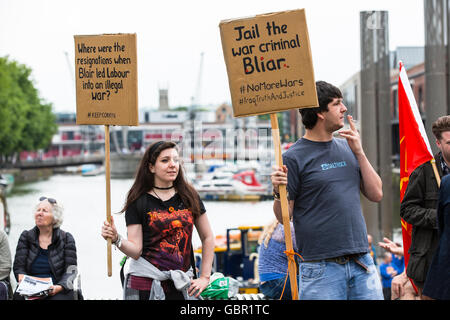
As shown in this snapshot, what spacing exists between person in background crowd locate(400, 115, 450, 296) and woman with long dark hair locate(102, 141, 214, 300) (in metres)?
1.18

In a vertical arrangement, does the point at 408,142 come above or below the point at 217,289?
above

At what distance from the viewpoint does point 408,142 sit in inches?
151

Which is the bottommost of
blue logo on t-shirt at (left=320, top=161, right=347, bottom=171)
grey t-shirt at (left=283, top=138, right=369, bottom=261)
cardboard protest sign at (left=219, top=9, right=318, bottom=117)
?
grey t-shirt at (left=283, top=138, right=369, bottom=261)

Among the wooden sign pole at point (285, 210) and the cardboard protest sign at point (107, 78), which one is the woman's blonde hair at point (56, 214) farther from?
the wooden sign pole at point (285, 210)

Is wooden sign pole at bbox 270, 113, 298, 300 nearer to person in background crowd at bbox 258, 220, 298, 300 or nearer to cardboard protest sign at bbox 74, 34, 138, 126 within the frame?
person in background crowd at bbox 258, 220, 298, 300

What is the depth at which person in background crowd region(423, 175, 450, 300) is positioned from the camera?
279 centimetres

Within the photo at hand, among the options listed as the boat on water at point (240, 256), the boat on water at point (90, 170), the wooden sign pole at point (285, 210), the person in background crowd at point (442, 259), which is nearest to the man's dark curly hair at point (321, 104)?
the wooden sign pole at point (285, 210)

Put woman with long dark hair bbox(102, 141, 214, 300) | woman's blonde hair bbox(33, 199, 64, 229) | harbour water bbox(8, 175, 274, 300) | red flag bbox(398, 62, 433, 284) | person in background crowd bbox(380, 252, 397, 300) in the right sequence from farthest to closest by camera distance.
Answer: harbour water bbox(8, 175, 274, 300) < person in background crowd bbox(380, 252, 397, 300) < woman's blonde hair bbox(33, 199, 64, 229) < red flag bbox(398, 62, 433, 284) < woman with long dark hair bbox(102, 141, 214, 300)

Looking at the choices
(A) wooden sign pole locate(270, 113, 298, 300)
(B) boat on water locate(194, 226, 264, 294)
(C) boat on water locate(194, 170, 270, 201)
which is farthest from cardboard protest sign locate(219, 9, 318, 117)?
(C) boat on water locate(194, 170, 270, 201)

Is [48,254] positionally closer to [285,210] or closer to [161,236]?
[161,236]

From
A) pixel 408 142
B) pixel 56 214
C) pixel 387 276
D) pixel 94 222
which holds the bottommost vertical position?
pixel 94 222

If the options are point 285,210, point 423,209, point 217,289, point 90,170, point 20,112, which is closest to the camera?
point 285,210

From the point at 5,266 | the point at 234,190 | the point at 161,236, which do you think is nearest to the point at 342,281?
the point at 161,236

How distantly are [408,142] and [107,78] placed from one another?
1.90 metres
